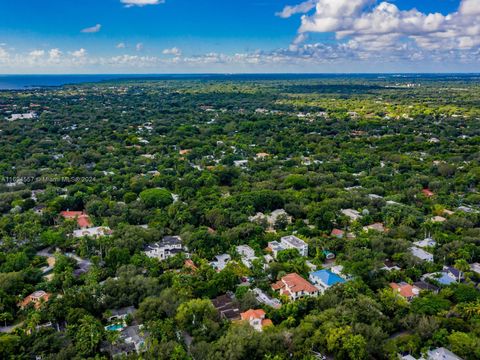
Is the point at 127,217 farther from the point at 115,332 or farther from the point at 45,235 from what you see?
the point at 115,332

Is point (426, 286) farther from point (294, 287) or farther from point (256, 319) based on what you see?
point (256, 319)

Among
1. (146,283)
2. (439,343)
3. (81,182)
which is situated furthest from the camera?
(81,182)

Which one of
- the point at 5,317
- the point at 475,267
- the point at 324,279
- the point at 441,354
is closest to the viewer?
the point at 441,354

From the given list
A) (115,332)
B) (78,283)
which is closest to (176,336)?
(115,332)

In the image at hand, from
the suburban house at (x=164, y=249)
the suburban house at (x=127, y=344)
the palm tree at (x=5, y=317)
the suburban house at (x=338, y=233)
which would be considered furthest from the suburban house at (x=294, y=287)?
the palm tree at (x=5, y=317)

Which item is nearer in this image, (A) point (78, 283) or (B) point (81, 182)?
(A) point (78, 283)

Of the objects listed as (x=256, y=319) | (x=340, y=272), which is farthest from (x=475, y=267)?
(x=256, y=319)

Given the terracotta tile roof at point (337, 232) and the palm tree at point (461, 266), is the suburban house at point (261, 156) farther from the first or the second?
the palm tree at point (461, 266)
